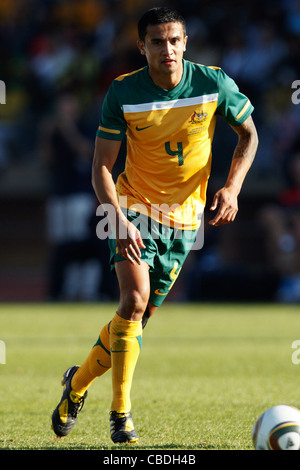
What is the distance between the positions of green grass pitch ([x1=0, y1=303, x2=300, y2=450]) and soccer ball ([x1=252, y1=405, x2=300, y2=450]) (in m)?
0.33

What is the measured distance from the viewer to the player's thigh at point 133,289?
451 centimetres

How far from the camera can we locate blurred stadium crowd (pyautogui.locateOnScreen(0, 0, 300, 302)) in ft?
45.1

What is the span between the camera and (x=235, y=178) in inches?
188

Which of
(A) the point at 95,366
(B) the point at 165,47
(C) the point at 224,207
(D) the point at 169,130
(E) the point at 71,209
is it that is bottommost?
(E) the point at 71,209

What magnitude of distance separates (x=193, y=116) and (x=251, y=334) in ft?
17.5

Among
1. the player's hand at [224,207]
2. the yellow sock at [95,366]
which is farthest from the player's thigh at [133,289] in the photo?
the player's hand at [224,207]

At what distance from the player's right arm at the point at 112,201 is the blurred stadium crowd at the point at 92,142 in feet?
25.4

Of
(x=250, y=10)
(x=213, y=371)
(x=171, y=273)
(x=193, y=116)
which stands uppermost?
(x=250, y=10)

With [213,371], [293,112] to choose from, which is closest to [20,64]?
[293,112]

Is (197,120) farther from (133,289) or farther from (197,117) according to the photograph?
(133,289)

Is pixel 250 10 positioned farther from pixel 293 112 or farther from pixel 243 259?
pixel 243 259

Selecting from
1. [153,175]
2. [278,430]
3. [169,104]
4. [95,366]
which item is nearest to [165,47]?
[169,104]

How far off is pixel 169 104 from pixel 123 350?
148 centimetres

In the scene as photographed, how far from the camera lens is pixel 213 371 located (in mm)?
7246
